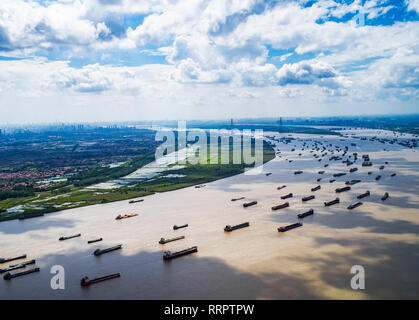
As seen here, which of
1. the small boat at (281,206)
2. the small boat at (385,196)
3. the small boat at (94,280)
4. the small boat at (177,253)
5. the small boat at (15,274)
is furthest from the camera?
the small boat at (385,196)

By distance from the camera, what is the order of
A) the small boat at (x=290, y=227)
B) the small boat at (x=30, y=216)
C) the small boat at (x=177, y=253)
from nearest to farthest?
the small boat at (x=177, y=253) < the small boat at (x=290, y=227) < the small boat at (x=30, y=216)

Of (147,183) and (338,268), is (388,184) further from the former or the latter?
(147,183)

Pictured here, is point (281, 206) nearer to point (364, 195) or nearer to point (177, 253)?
point (364, 195)

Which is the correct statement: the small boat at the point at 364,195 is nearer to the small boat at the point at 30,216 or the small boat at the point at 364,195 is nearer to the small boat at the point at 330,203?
the small boat at the point at 330,203

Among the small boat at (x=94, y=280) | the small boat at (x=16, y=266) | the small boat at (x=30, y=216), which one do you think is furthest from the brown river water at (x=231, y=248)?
the small boat at (x=30, y=216)

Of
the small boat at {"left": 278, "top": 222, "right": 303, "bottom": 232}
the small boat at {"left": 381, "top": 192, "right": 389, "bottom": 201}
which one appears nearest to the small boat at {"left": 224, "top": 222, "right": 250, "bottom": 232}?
the small boat at {"left": 278, "top": 222, "right": 303, "bottom": 232}

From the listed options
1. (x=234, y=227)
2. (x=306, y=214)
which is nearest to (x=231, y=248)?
(x=234, y=227)

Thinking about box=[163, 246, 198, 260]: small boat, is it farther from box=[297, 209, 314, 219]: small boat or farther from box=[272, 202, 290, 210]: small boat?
box=[272, 202, 290, 210]: small boat

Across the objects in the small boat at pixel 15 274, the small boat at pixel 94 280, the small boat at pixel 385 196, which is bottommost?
the small boat at pixel 15 274

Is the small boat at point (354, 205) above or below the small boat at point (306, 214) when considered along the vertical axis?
above
